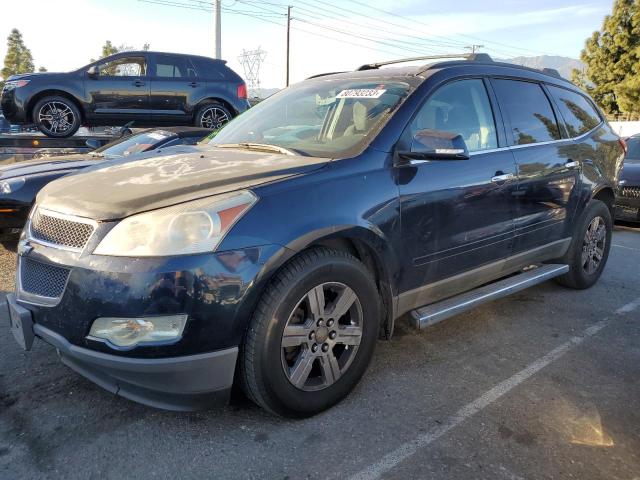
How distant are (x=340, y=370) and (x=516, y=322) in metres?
1.93

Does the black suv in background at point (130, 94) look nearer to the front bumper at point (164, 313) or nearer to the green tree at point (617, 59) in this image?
the front bumper at point (164, 313)

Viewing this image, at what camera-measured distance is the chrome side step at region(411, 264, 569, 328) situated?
10.0 ft

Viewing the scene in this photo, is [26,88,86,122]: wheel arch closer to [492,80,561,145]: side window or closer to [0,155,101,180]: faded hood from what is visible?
[0,155,101,180]: faded hood

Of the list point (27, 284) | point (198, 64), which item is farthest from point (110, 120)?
point (27, 284)

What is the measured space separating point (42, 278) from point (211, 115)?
774 cm

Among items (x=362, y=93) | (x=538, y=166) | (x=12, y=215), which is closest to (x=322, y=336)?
(x=362, y=93)

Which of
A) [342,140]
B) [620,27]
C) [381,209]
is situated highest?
[620,27]

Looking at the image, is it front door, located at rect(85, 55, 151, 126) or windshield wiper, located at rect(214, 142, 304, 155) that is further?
front door, located at rect(85, 55, 151, 126)

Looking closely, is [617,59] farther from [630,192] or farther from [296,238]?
[296,238]

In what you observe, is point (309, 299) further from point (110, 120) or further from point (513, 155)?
point (110, 120)

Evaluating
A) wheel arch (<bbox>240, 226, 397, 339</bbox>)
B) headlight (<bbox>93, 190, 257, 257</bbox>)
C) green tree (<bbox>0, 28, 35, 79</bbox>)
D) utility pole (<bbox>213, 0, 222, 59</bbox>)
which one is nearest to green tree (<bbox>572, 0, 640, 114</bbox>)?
utility pole (<bbox>213, 0, 222, 59</bbox>)

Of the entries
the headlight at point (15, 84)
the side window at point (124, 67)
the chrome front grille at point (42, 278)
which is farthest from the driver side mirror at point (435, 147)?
the headlight at point (15, 84)

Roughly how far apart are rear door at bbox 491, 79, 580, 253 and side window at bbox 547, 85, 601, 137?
0.54ft

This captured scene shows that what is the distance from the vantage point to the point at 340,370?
2.69 meters
